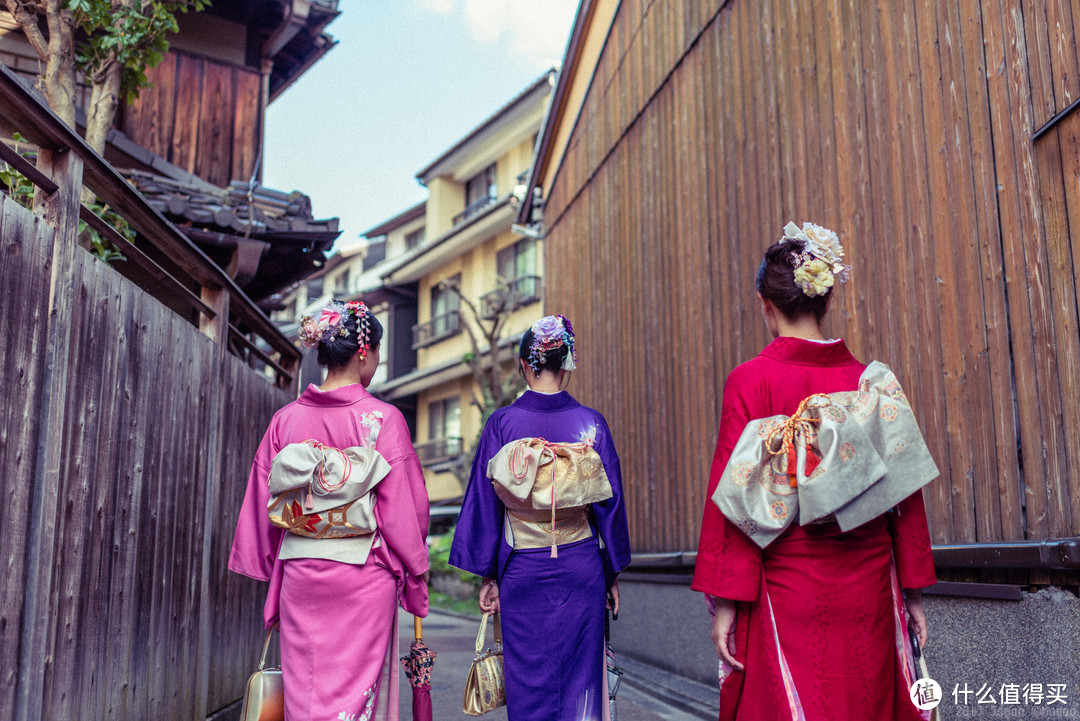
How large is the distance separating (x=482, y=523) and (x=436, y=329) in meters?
23.7

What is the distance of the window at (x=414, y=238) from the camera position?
1221 inches

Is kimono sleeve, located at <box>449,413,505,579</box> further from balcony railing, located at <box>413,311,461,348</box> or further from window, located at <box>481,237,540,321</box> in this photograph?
balcony railing, located at <box>413,311,461,348</box>

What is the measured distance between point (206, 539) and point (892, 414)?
141 inches

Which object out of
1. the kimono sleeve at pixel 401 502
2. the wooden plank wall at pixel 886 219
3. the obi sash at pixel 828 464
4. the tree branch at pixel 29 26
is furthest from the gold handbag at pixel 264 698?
the tree branch at pixel 29 26

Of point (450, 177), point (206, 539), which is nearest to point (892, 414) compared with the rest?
point (206, 539)

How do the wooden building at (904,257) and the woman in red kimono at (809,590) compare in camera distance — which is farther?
the wooden building at (904,257)

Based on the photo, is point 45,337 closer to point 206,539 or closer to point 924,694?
point 206,539

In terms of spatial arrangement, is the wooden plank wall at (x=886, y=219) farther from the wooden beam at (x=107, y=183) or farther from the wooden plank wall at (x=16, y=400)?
the wooden plank wall at (x=16, y=400)

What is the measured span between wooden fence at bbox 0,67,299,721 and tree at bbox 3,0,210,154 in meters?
1.81

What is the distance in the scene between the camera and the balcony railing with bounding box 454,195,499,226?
2540cm

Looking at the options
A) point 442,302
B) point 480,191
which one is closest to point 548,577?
point 480,191

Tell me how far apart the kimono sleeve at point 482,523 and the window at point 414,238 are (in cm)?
2732

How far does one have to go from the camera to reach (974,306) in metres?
4.01

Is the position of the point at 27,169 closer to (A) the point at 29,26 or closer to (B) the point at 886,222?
(A) the point at 29,26
